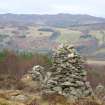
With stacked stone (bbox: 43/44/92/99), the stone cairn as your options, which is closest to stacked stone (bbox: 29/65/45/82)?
the stone cairn

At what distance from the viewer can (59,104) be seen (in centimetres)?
4519

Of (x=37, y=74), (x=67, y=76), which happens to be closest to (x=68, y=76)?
(x=67, y=76)

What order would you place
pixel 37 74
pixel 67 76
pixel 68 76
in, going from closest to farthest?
pixel 68 76, pixel 67 76, pixel 37 74

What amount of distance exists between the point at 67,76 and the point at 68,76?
0.68ft

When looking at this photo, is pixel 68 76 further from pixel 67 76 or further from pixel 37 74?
pixel 37 74

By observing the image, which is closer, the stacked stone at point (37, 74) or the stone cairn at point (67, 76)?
the stone cairn at point (67, 76)

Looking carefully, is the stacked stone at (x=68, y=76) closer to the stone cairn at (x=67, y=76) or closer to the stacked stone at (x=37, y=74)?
the stone cairn at (x=67, y=76)

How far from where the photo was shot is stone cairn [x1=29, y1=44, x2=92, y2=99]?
52.2 m

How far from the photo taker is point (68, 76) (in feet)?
175

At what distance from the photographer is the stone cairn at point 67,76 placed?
52.2m

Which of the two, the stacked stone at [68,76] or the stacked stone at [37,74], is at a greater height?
the stacked stone at [68,76]

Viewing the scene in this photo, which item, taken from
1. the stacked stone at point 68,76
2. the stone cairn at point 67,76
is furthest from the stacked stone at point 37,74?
the stacked stone at point 68,76

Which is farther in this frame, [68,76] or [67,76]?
[67,76]

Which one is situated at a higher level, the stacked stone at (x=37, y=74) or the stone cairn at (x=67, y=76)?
the stone cairn at (x=67, y=76)
